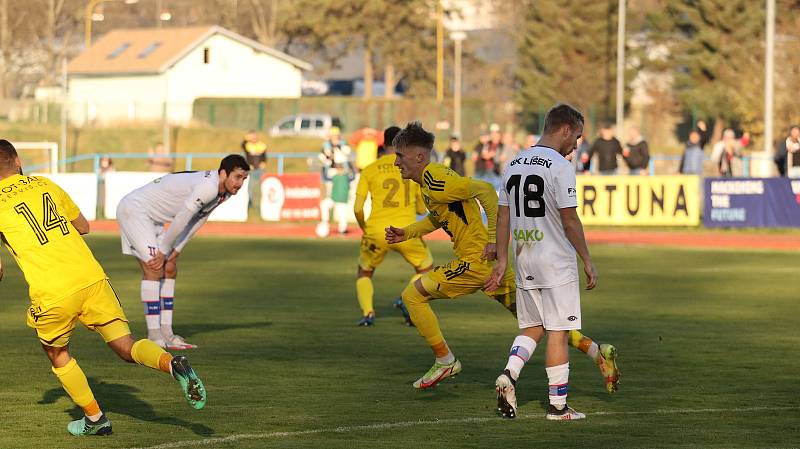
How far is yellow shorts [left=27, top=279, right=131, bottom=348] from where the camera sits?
30.0 feet

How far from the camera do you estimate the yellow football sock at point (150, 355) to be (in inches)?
365

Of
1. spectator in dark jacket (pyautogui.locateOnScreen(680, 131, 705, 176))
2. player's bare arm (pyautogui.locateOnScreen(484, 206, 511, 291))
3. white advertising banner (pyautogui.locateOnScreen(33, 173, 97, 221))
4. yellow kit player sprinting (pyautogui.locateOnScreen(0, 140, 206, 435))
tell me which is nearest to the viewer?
yellow kit player sprinting (pyautogui.locateOnScreen(0, 140, 206, 435))

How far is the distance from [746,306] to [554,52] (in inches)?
2471

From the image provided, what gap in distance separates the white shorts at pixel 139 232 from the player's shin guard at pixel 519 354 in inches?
182

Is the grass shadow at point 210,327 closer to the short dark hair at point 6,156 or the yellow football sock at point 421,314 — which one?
the yellow football sock at point 421,314

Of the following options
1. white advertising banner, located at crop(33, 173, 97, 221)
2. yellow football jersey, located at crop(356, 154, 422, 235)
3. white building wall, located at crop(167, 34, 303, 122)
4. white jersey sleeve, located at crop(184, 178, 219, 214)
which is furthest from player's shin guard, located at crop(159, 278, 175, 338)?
white building wall, located at crop(167, 34, 303, 122)

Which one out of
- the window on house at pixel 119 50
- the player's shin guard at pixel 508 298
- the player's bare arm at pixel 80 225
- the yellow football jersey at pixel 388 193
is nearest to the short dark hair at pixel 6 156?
the player's bare arm at pixel 80 225

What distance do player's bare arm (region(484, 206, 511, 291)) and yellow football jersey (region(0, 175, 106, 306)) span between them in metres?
2.53

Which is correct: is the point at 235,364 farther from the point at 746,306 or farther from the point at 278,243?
the point at 278,243

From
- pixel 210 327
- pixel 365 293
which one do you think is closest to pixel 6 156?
pixel 210 327

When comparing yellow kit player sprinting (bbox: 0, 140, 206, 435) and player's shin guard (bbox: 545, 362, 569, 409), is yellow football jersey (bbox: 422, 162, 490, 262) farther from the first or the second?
yellow kit player sprinting (bbox: 0, 140, 206, 435)

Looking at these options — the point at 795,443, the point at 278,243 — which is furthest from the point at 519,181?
the point at 278,243

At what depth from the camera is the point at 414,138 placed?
11047mm

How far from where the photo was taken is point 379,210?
15109 millimetres
